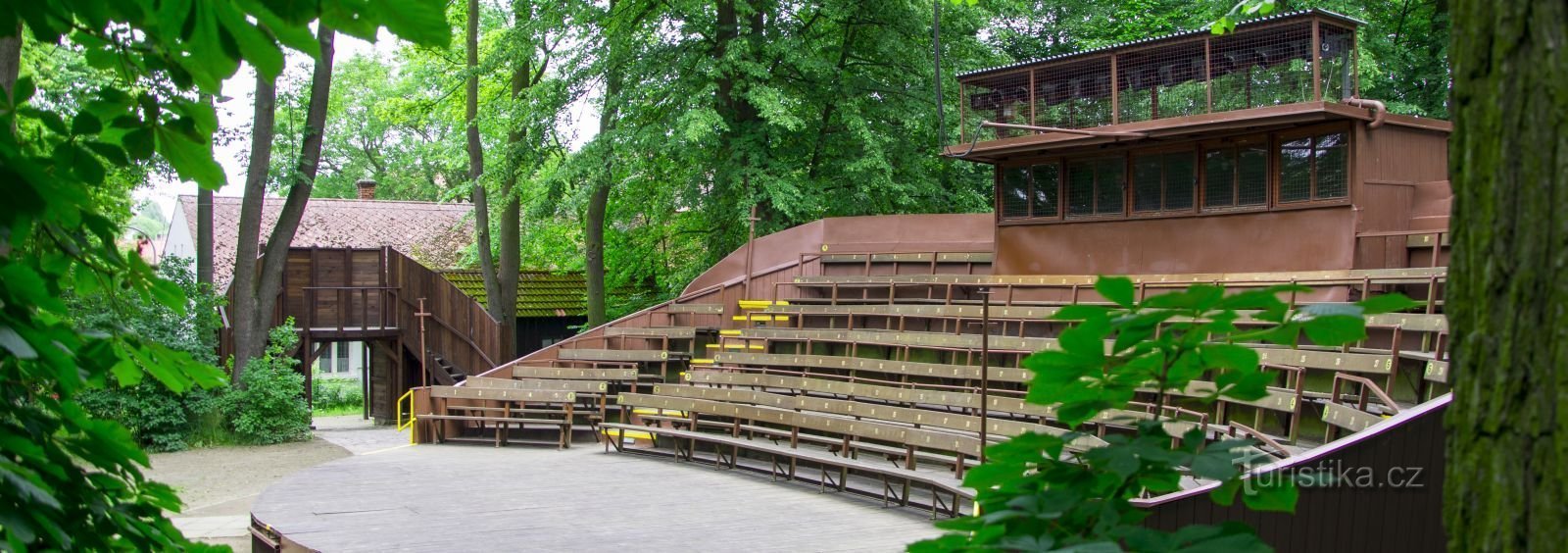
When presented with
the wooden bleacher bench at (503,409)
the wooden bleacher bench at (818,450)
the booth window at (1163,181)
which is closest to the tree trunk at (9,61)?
the wooden bleacher bench at (503,409)

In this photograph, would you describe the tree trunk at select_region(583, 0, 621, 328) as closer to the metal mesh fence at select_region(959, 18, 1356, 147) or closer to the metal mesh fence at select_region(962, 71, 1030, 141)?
the metal mesh fence at select_region(962, 71, 1030, 141)

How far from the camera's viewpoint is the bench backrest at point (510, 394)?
1560cm

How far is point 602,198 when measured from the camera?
2483cm

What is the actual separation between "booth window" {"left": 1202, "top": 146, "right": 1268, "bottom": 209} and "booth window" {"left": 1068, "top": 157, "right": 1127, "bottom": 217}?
3.71 ft

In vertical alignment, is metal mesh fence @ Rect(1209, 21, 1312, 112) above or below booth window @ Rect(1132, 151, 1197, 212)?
above

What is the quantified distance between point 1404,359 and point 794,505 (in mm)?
5195

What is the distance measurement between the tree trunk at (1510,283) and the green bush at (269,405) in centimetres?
1967

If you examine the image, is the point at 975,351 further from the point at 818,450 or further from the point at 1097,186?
the point at 1097,186

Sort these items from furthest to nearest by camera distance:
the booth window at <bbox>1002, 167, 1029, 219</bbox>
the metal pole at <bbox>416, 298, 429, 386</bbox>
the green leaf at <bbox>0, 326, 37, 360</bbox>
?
the metal pole at <bbox>416, 298, 429, 386</bbox> → the booth window at <bbox>1002, 167, 1029, 219</bbox> → the green leaf at <bbox>0, 326, 37, 360</bbox>

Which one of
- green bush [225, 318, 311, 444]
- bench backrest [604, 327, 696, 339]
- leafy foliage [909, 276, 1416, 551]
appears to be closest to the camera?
leafy foliage [909, 276, 1416, 551]

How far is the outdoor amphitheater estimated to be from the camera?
9.36m

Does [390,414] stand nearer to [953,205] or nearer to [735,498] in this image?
[953,205]

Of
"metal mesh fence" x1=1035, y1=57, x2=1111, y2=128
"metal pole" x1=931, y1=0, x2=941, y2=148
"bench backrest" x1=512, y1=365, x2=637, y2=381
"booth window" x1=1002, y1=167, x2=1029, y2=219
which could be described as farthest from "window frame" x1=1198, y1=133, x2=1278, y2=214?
"bench backrest" x1=512, y1=365, x2=637, y2=381

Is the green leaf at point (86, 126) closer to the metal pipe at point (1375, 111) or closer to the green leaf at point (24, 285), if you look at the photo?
the green leaf at point (24, 285)
